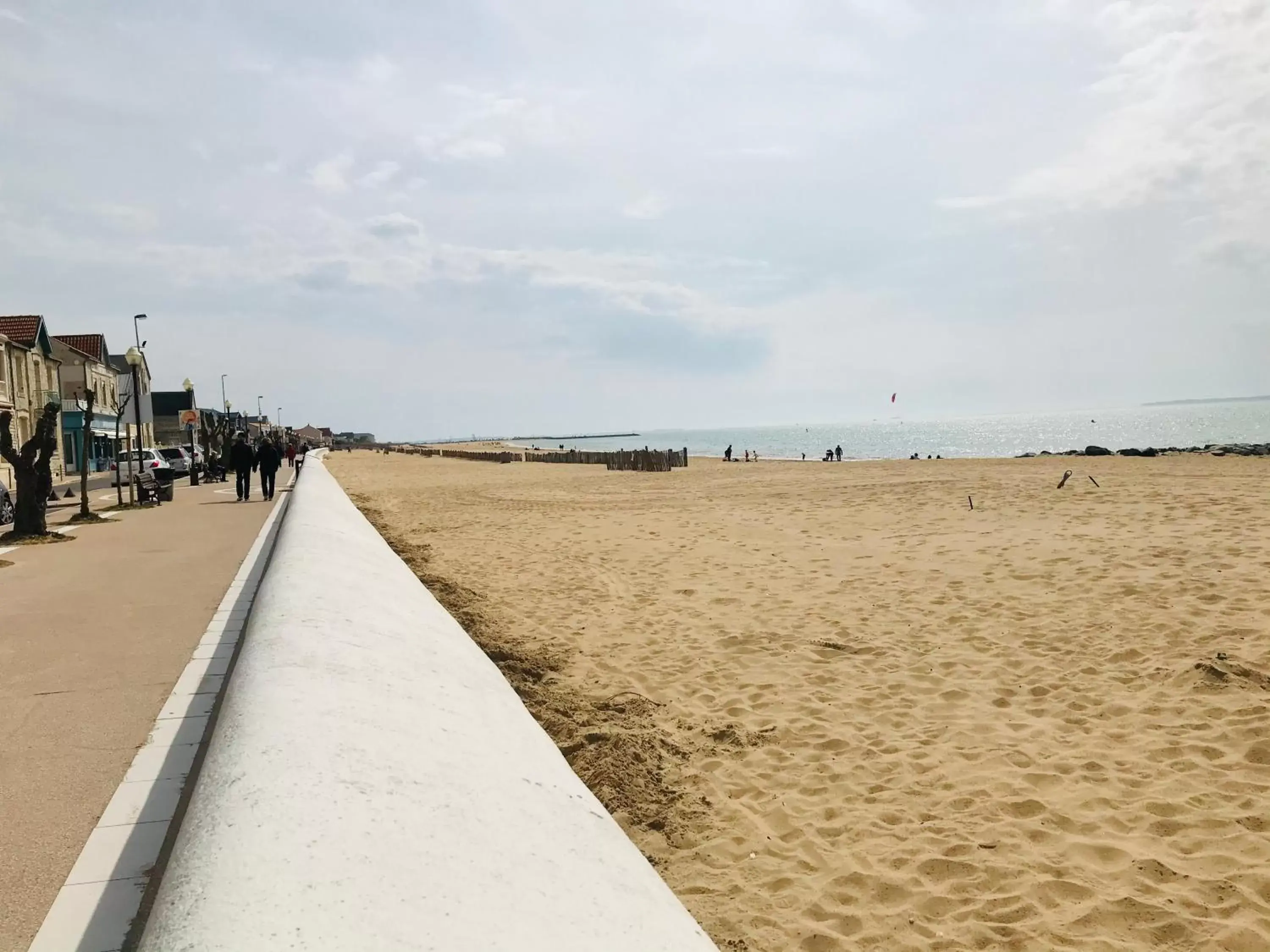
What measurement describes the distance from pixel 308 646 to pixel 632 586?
22.5 feet

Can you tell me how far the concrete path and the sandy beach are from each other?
2479 millimetres

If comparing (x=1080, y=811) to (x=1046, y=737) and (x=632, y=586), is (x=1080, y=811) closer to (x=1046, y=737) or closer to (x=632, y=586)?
(x=1046, y=737)

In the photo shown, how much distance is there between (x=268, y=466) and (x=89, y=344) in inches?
1530

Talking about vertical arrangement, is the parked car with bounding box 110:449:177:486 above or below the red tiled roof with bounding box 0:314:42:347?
below

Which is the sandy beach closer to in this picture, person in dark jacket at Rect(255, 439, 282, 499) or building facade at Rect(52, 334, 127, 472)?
person in dark jacket at Rect(255, 439, 282, 499)

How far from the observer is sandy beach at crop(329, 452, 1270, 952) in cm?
363

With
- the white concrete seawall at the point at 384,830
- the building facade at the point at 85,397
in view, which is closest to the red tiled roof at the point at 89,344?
the building facade at the point at 85,397

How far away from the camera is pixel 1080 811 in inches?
171

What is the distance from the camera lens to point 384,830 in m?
2.19

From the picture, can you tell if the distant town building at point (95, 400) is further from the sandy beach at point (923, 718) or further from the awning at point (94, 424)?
the sandy beach at point (923, 718)

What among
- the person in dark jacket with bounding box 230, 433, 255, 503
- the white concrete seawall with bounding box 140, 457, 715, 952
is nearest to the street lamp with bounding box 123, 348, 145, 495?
the person in dark jacket with bounding box 230, 433, 255, 503

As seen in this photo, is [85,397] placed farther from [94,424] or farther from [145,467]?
[145,467]

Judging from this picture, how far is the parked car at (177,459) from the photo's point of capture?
32312mm

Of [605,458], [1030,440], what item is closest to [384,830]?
[605,458]
